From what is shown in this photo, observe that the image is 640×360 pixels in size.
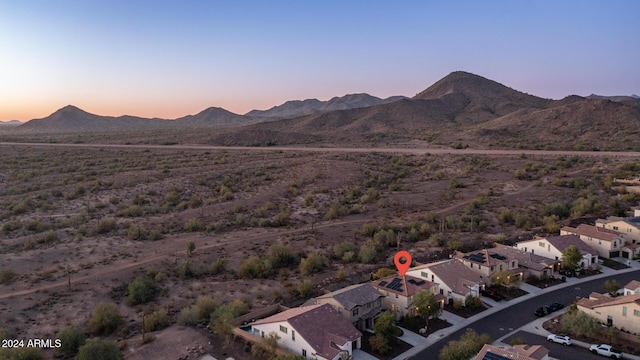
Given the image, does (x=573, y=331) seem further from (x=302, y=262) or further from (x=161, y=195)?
(x=161, y=195)

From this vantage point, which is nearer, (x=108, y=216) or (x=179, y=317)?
(x=179, y=317)

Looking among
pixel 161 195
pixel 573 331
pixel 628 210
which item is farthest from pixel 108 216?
pixel 628 210

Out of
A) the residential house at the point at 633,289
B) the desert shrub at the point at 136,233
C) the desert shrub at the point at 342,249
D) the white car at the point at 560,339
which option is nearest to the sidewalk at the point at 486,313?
the white car at the point at 560,339

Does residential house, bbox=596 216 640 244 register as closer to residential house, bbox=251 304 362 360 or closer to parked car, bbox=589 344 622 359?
parked car, bbox=589 344 622 359

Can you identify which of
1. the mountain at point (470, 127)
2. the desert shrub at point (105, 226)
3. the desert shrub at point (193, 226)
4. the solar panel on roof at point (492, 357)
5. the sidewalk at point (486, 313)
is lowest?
the sidewalk at point (486, 313)

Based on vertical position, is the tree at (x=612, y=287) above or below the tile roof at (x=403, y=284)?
below

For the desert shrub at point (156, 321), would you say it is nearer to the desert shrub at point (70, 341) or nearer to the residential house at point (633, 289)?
the desert shrub at point (70, 341)

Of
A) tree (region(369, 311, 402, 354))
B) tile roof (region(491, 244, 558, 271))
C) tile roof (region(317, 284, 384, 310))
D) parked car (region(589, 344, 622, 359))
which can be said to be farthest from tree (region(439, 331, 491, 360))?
tile roof (region(491, 244, 558, 271))
